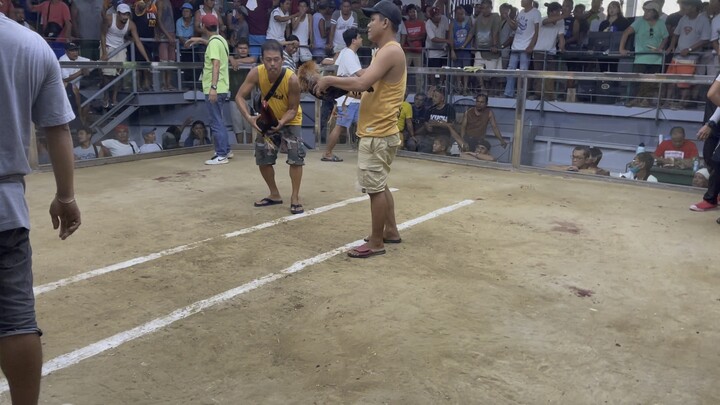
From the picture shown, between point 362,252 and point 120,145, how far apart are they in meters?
5.61

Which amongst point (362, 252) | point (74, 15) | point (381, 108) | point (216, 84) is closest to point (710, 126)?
point (381, 108)

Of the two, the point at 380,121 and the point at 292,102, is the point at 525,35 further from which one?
the point at 380,121

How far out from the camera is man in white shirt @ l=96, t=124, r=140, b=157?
9.21 metres

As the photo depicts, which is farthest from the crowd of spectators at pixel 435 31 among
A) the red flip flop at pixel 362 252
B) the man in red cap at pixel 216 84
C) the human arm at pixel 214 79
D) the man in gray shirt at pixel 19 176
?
the man in gray shirt at pixel 19 176

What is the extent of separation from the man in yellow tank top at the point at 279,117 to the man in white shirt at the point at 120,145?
3.36 m

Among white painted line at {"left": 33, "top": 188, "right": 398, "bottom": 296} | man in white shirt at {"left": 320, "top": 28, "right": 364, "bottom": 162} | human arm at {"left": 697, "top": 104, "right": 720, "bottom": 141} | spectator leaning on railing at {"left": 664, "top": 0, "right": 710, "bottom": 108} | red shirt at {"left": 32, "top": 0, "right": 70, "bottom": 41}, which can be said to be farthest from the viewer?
red shirt at {"left": 32, "top": 0, "right": 70, "bottom": 41}

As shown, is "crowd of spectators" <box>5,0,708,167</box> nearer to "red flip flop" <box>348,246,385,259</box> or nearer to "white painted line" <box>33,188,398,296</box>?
"white painted line" <box>33,188,398,296</box>

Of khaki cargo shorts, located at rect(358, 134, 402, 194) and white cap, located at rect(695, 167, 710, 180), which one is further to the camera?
white cap, located at rect(695, 167, 710, 180)

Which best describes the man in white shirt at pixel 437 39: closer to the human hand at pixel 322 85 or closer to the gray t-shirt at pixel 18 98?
the human hand at pixel 322 85

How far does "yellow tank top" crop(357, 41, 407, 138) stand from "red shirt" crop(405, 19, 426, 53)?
8581mm

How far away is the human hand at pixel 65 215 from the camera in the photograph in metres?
2.80

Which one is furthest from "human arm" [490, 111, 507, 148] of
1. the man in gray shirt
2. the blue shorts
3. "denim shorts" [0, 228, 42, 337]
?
"denim shorts" [0, 228, 42, 337]

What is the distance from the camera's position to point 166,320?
13.2 ft

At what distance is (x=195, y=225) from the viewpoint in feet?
20.0
